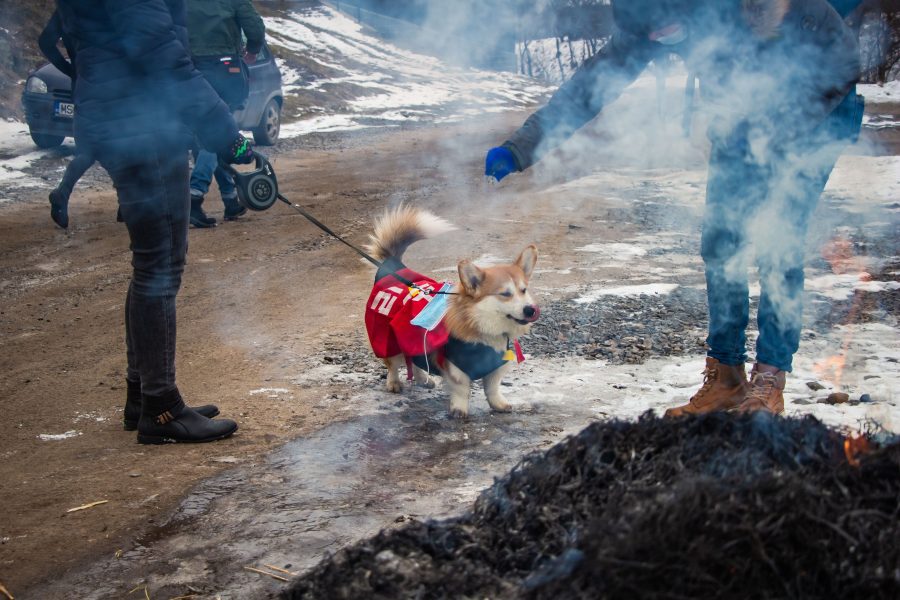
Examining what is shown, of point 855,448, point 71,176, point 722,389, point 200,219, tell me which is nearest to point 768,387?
point 722,389

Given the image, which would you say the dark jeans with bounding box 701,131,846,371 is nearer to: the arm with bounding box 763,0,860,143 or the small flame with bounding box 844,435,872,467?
the arm with bounding box 763,0,860,143

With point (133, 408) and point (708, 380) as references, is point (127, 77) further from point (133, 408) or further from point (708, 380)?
point (708, 380)

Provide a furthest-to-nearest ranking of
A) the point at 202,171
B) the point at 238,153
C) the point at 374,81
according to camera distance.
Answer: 1. the point at 374,81
2. the point at 202,171
3. the point at 238,153

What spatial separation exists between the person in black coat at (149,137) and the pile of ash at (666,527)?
1.94 meters

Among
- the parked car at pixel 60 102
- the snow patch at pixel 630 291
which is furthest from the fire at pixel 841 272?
the parked car at pixel 60 102

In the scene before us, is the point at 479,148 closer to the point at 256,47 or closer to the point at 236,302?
the point at 256,47

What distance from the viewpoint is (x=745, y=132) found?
3.50 meters

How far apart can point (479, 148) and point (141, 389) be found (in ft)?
41.0

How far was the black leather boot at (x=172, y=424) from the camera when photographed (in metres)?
3.65

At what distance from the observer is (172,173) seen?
3.54 metres

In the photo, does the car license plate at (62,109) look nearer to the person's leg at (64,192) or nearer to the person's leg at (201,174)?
the person's leg at (64,192)

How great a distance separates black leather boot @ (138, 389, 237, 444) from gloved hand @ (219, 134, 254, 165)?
1108 millimetres

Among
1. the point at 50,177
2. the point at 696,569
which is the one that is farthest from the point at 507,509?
the point at 50,177

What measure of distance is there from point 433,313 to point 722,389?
1414mm
